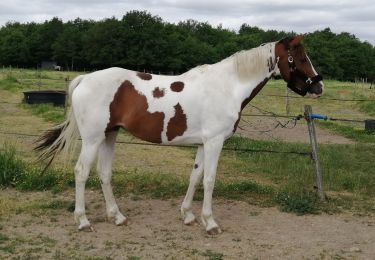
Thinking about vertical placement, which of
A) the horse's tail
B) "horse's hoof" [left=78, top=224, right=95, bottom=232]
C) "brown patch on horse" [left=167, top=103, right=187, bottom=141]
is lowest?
"horse's hoof" [left=78, top=224, right=95, bottom=232]

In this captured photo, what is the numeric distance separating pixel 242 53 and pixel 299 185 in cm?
277

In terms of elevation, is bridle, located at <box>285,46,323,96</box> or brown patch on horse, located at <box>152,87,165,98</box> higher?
bridle, located at <box>285,46,323,96</box>

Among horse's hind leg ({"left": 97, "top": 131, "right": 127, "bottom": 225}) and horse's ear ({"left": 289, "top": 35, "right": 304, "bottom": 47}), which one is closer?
horse's ear ({"left": 289, "top": 35, "right": 304, "bottom": 47})

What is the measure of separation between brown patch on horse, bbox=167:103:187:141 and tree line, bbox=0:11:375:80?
64614 millimetres

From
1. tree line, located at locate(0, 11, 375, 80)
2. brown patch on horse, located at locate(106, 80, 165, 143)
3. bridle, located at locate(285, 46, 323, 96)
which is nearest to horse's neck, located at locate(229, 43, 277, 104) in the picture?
bridle, located at locate(285, 46, 323, 96)

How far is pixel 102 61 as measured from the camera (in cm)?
7250

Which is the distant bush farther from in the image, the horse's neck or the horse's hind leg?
the horse's neck

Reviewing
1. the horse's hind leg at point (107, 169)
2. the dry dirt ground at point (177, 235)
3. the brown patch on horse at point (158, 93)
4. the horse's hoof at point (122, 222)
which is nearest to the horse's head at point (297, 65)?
the brown patch on horse at point (158, 93)

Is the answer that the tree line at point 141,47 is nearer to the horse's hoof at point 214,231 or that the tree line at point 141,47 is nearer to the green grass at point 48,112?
the green grass at point 48,112

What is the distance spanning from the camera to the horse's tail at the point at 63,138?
16.8ft

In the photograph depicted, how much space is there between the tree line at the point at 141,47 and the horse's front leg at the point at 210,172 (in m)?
64.6

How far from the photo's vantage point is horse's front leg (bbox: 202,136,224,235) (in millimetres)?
4734

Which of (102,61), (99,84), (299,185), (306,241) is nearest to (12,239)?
(99,84)

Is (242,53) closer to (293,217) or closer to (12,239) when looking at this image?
(293,217)
